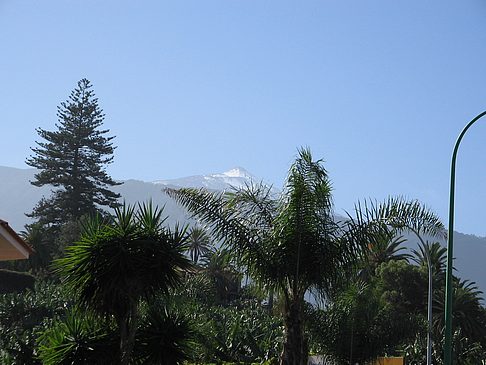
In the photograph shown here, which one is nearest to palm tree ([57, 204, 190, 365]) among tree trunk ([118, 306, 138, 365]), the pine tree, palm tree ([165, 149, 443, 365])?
tree trunk ([118, 306, 138, 365])

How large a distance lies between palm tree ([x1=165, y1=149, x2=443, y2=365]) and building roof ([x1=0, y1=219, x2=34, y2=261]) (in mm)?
8723

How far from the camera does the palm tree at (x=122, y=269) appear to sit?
1795cm

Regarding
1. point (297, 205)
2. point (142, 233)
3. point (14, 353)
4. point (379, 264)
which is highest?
point (379, 264)

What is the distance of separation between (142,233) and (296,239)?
15.0 feet

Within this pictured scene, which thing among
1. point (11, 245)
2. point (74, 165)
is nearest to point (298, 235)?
point (11, 245)

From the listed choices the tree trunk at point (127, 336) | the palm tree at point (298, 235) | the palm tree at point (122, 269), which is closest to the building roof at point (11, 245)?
the palm tree at point (122, 269)

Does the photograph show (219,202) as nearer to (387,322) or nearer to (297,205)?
(297,205)

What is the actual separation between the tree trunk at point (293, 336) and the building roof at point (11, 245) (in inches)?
362

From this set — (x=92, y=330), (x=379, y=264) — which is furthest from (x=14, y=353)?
(x=379, y=264)

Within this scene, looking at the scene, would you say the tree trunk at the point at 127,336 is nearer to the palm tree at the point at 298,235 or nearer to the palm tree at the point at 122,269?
the palm tree at the point at 122,269

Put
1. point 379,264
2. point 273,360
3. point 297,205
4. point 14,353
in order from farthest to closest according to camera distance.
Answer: point 379,264
point 273,360
point 14,353
point 297,205

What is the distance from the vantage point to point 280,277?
70.5ft

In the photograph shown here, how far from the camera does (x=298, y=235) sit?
70.4ft

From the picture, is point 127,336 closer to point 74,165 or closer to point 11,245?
point 11,245
